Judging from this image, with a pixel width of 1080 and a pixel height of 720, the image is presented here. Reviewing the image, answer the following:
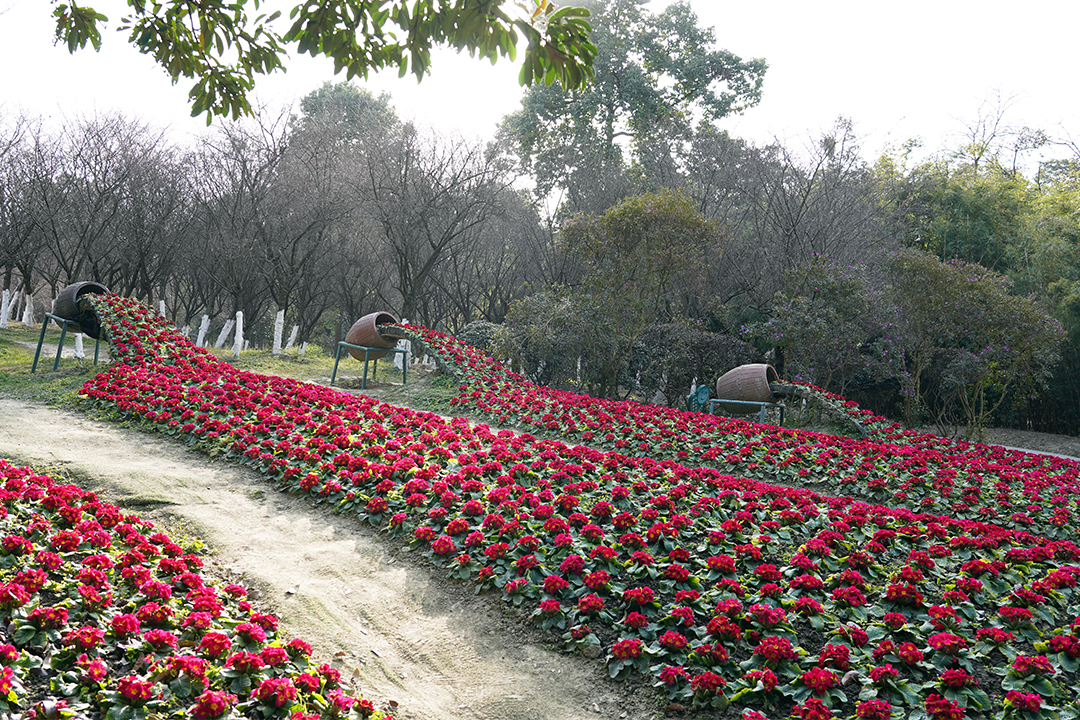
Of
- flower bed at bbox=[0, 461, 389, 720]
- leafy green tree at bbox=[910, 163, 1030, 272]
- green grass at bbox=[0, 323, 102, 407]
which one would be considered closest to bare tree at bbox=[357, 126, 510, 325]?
green grass at bbox=[0, 323, 102, 407]

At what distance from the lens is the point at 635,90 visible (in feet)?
71.0

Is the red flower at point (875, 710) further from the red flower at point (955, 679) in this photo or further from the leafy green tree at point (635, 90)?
the leafy green tree at point (635, 90)

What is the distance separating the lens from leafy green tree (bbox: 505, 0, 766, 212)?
2161 centimetres

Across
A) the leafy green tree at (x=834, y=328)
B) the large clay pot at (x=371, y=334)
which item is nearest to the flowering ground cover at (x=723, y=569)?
the large clay pot at (x=371, y=334)

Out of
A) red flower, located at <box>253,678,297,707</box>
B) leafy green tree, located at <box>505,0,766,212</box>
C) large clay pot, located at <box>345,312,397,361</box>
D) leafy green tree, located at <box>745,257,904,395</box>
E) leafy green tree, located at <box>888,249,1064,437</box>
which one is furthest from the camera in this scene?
leafy green tree, located at <box>505,0,766,212</box>

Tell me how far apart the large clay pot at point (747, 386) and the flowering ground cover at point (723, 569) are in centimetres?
479

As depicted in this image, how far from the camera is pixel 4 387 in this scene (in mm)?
8961

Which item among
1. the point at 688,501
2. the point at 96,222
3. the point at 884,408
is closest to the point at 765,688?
the point at 688,501

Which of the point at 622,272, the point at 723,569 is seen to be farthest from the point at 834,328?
the point at 723,569

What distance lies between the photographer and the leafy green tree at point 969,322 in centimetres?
1088

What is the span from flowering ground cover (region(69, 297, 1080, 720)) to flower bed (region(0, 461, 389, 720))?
134cm

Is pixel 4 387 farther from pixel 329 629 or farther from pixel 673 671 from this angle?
pixel 673 671

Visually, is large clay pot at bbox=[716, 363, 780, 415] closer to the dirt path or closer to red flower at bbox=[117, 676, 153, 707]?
the dirt path

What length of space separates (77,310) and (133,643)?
34.5ft
